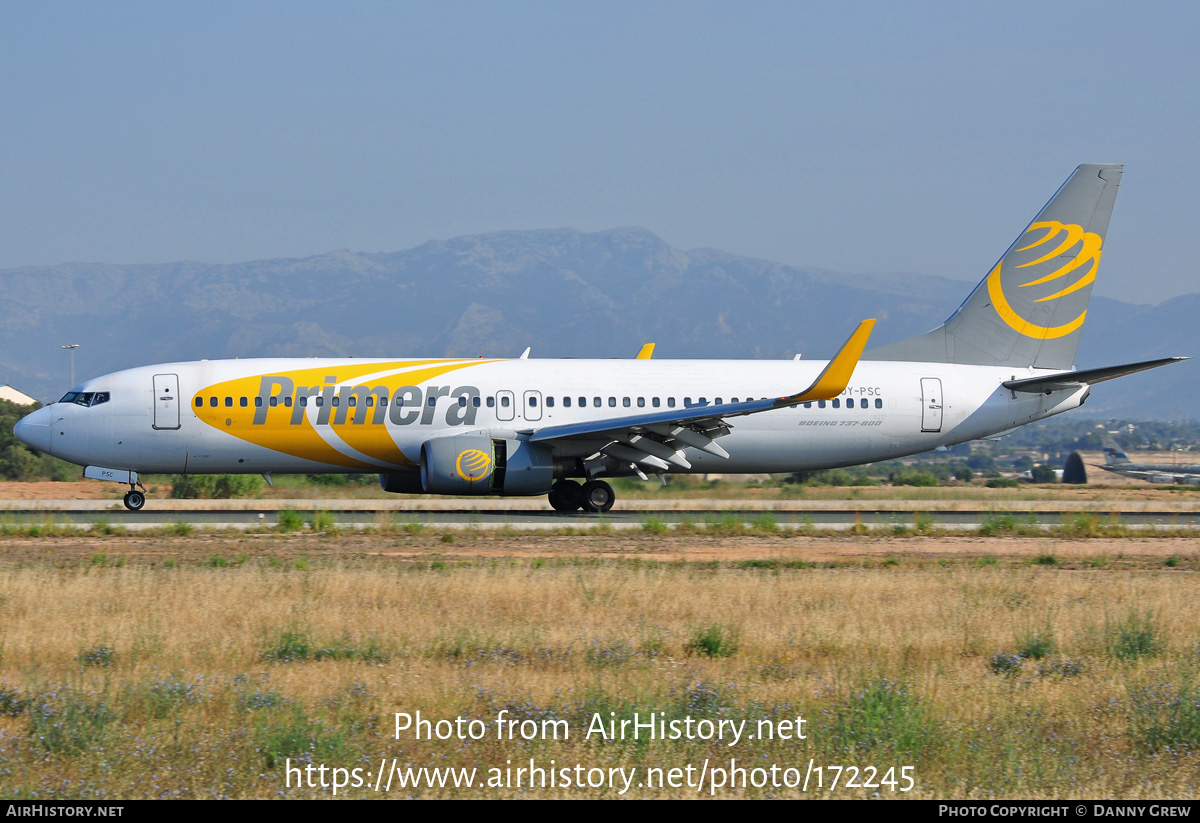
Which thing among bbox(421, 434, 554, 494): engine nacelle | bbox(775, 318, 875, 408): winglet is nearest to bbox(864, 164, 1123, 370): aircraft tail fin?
bbox(775, 318, 875, 408): winglet

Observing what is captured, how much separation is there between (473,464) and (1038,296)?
15953 millimetres

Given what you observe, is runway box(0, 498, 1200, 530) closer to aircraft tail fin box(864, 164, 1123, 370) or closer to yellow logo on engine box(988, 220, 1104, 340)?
aircraft tail fin box(864, 164, 1123, 370)

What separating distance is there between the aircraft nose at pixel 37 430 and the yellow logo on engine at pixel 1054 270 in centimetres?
2325

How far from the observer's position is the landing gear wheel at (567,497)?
2705 cm

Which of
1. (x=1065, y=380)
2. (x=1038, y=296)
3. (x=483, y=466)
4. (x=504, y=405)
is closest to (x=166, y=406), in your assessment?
Result: (x=483, y=466)

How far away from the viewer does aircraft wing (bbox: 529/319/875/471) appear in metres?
24.2

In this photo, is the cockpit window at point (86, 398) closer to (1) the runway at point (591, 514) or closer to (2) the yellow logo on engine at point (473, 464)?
(1) the runway at point (591, 514)

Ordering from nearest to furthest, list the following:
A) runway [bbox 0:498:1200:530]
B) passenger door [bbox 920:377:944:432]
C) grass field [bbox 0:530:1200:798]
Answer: grass field [bbox 0:530:1200:798] → runway [bbox 0:498:1200:530] → passenger door [bbox 920:377:944:432]

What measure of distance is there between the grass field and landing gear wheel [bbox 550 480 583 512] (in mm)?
9333

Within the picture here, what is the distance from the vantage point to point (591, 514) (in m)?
26.9

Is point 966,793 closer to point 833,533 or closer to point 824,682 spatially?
point 824,682

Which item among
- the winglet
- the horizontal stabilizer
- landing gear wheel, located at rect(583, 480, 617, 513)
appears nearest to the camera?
the winglet

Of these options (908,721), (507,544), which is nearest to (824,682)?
(908,721)

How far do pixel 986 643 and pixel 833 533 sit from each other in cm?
1171
